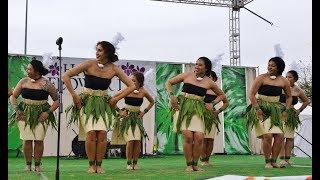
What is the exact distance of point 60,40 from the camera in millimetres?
5055

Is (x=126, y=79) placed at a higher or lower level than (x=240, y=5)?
lower

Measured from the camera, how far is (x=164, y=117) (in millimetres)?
12625

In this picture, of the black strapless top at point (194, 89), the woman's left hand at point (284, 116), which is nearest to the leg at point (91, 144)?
the black strapless top at point (194, 89)

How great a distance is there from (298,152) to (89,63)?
8.99 metres

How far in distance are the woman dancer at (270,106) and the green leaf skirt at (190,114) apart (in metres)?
0.87

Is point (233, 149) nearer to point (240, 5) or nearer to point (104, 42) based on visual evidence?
point (240, 5)

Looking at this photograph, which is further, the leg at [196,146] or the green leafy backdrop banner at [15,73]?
the green leafy backdrop banner at [15,73]

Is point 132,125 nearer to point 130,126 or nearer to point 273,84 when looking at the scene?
point 130,126

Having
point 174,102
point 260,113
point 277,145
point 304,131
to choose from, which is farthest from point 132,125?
point 304,131

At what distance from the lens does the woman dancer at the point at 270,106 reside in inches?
279

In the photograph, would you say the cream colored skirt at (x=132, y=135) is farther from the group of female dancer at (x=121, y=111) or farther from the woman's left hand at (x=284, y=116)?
the woman's left hand at (x=284, y=116)

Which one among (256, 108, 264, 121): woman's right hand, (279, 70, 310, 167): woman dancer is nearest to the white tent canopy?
(279, 70, 310, 167): woman dancer
